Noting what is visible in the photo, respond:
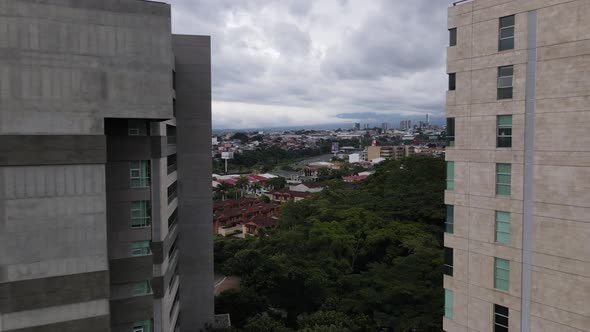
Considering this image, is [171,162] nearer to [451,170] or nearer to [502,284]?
[451,170]

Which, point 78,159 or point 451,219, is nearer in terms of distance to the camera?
point 78,159

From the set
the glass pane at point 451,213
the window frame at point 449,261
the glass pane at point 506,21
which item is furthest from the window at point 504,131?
the window frame at point 449,261

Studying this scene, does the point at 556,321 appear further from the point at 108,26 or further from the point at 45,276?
the point at 108,26

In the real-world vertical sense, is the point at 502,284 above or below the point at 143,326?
above

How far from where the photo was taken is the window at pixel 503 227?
15.6 metres

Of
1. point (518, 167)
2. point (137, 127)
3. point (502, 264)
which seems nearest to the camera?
point (518, 167)

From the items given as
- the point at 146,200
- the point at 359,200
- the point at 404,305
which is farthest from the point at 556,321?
the point at 359,200

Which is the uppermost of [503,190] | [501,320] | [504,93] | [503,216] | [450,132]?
[504,93]

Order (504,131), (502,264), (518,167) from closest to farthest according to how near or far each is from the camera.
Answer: (518,167)
(504,131)
(502,264)

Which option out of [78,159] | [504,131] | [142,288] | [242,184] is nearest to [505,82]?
[504,131]

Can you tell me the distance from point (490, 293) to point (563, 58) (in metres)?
8.29

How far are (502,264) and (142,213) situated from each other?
13782mm

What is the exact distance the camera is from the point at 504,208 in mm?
15562

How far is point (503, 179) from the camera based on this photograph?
15.7 m
